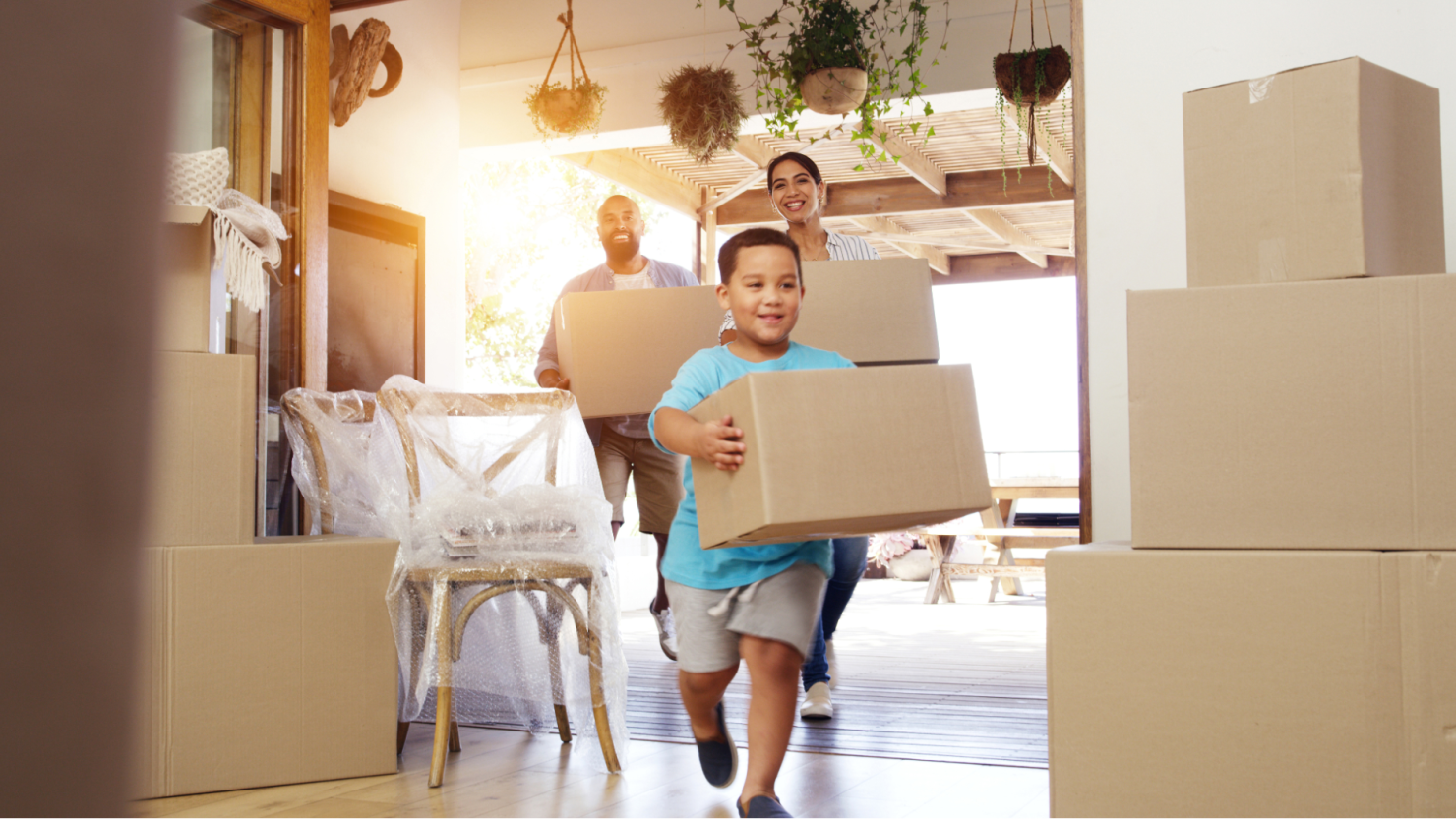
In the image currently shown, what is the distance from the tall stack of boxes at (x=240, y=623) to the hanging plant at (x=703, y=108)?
83.6 inches

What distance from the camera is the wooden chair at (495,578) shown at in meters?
2.10

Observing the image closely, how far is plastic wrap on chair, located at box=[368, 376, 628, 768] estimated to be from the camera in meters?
2.15

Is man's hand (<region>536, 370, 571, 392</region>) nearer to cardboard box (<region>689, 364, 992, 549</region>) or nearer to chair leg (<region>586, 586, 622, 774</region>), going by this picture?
chair leg (<region>586, 586, 622, 774</region>)

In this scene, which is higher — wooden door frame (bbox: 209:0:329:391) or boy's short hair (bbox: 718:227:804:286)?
wooden door frame (bbox: 209:0:329:391)

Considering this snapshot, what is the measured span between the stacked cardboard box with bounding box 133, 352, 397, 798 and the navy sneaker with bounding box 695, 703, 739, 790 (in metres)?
0.65

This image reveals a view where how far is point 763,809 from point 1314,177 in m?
1.04

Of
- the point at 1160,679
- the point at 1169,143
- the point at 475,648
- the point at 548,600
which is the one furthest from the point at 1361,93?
the point at 475,648

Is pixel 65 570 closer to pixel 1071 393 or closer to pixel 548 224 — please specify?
pixel 1071 393

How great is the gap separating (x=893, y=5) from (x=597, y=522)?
2.61 meters

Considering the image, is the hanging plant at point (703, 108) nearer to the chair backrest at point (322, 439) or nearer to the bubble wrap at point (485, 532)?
the bubble wrap at point (485, 532)

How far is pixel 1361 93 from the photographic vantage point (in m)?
1.26

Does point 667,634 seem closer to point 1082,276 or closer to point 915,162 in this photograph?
point 1082,276

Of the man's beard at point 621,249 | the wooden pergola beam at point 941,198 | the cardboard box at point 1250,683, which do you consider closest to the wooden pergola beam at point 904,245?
the wooden pergola beam at point 941,198

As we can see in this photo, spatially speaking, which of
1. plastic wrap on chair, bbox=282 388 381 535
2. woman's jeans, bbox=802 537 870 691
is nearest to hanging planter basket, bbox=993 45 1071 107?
woman's jeans, bbox=802 537 870 691
